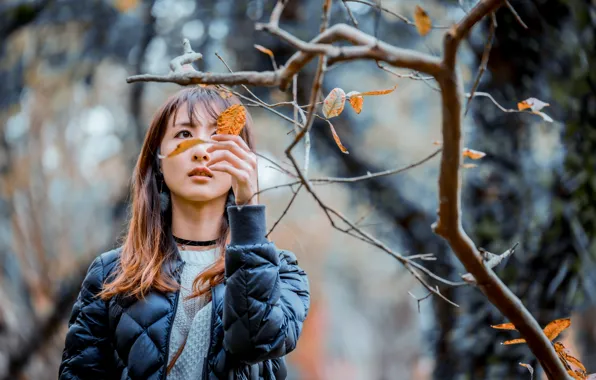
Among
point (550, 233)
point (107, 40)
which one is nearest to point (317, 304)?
point (107, 40)

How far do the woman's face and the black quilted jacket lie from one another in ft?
0.51

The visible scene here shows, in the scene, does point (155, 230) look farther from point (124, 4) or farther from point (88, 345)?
point (124, 4)

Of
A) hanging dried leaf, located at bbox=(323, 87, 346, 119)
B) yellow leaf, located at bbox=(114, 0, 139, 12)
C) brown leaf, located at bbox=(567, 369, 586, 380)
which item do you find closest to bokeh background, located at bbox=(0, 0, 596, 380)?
yellow leaf, located at bbox=(114, 0, 139, 12)

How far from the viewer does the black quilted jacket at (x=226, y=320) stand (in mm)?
1170

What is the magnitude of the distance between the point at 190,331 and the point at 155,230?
254 mm

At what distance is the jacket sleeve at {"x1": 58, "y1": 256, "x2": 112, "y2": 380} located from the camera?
132 centimetres

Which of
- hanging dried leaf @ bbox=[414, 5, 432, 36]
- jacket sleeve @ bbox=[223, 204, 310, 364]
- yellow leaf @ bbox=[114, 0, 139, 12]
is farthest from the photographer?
yellow leaf @ bbox=[114, 0, 139, 12]

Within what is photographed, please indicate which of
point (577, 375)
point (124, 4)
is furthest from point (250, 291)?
point (124, 4)

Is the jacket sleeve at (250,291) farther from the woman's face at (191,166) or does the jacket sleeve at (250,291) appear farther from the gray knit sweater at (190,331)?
the woman's face at (191,166)

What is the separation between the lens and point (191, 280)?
4.58 ft

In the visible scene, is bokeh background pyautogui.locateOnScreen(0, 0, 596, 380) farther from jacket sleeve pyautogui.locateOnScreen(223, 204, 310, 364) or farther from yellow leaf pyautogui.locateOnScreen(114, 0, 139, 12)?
jacket sleeve pyautogui.locateOnScreen(223, 204, 310, 364)

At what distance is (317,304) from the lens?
1202cm

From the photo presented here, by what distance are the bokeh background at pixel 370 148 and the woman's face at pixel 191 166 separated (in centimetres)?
15

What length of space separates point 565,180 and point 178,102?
7.08 ft
